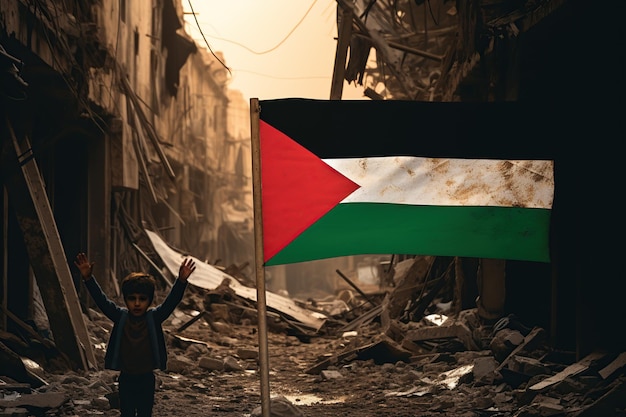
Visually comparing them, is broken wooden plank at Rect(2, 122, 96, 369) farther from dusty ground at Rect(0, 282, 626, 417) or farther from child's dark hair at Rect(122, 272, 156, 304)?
child's dark hair at Rect(122, 272, 156, 304)

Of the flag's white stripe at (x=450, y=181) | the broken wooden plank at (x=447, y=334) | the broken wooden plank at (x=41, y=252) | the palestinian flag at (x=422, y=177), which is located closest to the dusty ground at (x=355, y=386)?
the broken wooden plank at (x=447, y=334)

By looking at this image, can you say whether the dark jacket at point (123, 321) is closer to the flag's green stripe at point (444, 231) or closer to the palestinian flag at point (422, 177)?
the palestinian flag at point (422, 177)

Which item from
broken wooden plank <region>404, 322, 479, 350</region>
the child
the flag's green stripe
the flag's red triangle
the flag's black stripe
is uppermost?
the flag's black stripe

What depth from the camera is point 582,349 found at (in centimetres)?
707

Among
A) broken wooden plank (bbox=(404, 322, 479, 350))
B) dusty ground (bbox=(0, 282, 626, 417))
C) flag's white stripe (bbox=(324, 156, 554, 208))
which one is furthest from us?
broken wooden plank (bbox=(404, 322, 479, 350))

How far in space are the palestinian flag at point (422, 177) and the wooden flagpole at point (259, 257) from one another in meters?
0.36

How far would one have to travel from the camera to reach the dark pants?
488cm

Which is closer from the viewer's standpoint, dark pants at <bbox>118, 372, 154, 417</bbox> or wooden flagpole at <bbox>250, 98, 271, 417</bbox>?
wooden flagpole at <bbox>250, 98, 271, 417</bbox>

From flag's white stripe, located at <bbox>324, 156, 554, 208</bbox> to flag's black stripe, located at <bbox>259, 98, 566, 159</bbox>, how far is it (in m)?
0.06

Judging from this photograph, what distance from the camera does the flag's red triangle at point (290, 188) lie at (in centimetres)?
481

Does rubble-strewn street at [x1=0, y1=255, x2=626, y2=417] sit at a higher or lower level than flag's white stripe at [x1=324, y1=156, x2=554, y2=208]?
lower

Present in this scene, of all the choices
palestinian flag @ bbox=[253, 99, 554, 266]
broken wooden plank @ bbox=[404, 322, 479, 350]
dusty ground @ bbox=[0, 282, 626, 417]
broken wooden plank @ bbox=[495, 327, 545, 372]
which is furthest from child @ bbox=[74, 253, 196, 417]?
broken wooden plank @ bbox=[404, 322, 479, 350]

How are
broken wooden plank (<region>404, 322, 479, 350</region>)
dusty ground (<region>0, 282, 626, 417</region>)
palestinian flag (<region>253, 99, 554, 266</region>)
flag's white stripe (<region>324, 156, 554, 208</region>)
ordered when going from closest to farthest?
palestinian flag (<region>253, 99, 554, 266</region>), flag's white stripe (<region>324, 156, 554, 208</region>), dusty ground (<region>0, 282, 626, 417</region>), broken wooden plank (<region>404, 322, 479, 350</region>)

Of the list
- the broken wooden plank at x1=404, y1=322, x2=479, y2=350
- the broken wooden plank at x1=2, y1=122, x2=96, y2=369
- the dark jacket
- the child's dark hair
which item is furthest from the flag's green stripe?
the broken wooden plank at x1=404, y1=322, x2=479, y2=350
